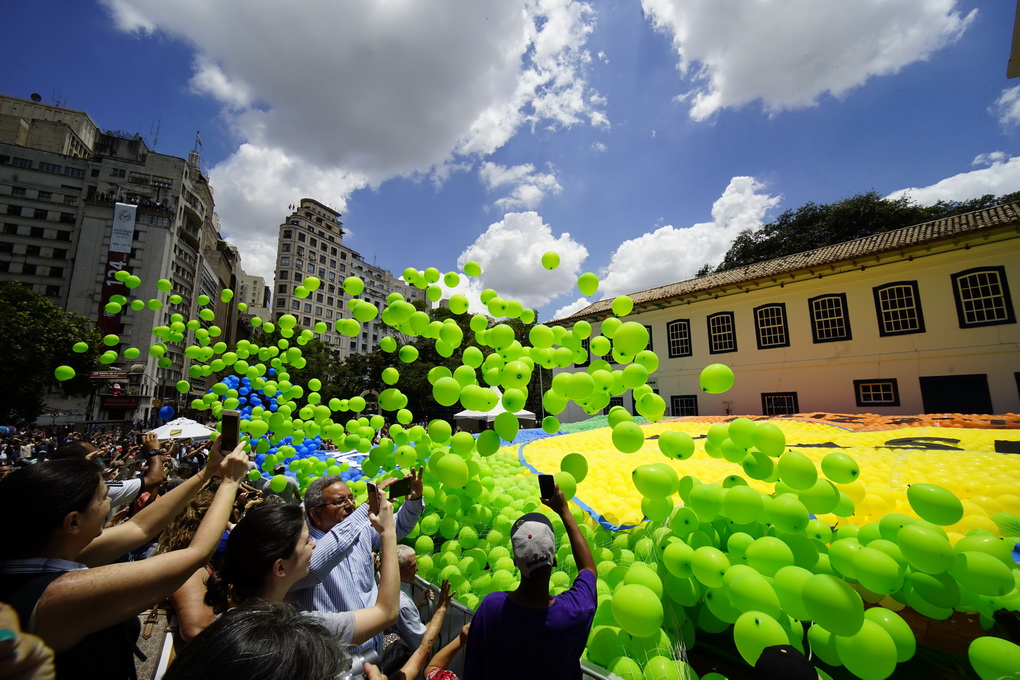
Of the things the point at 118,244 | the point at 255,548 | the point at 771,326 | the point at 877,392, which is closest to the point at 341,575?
the point at 255,548

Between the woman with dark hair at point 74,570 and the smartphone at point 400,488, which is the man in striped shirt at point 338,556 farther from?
Answer: the woman with dark hair at point 74,570

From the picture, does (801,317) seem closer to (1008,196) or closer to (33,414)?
(1008,196)

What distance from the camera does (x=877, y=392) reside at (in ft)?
39.7

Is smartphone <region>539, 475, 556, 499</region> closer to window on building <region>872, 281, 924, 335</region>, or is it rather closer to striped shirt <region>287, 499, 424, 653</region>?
striped shirt <region>287, 499, 424, 653</region>

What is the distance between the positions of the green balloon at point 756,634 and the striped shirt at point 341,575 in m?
1.70

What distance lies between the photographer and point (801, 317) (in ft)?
44.3

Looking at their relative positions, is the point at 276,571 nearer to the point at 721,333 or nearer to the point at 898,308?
the point at 898,308

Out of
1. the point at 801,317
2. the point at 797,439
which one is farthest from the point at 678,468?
the point at 801,317

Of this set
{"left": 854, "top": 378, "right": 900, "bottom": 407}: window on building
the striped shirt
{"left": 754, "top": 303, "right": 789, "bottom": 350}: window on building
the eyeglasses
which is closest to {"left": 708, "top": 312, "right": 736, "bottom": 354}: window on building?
{"left": 754, "top": 303, "right": 789, "bottom": 350}: window on building

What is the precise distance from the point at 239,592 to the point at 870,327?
15.9m

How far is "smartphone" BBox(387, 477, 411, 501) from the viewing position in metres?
2.68

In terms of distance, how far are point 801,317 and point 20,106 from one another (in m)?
67.3

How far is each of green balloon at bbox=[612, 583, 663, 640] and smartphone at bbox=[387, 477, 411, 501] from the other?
145cm

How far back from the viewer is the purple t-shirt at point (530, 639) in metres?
1.58
